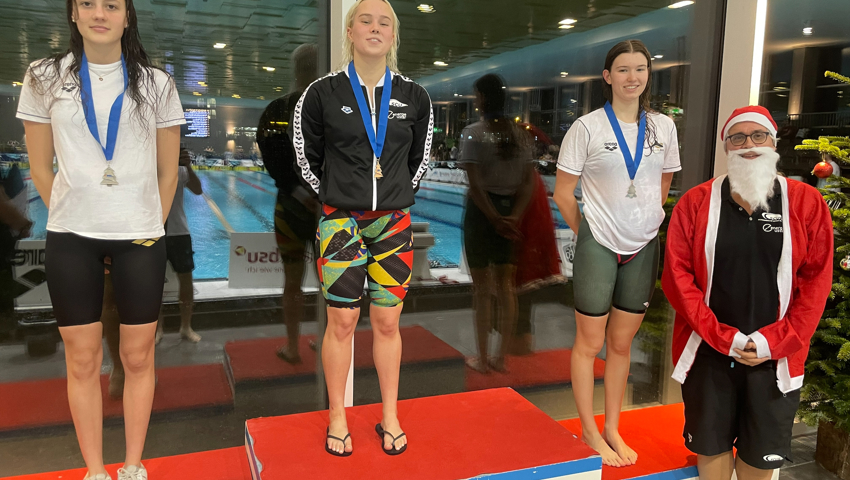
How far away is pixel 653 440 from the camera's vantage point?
9.85ft

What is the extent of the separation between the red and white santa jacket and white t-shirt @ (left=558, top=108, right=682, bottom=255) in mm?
229

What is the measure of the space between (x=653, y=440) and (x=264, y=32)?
115 inches

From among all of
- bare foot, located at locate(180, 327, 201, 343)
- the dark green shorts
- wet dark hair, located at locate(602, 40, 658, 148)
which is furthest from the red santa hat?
bare foot, located at locate(180, 327, 201, 343)

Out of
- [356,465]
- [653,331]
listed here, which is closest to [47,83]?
[356,465]

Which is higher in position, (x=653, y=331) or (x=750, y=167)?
(x=750, y=167)

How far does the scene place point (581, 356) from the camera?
2.73 metres

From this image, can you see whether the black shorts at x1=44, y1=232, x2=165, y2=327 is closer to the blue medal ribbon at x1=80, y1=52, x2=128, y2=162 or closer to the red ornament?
the blue medal ribbon at x1=80, y1=52, x2=128, y2=162

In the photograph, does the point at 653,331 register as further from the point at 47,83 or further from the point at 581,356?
the point at 47,83

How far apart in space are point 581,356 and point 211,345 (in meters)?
2.08

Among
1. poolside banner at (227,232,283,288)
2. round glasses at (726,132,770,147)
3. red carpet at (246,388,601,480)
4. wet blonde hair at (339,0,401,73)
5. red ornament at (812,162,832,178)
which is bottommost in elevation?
red carpet at (246,388,601,480)

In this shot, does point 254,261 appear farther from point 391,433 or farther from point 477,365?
point 477,365

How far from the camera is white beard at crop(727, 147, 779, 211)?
7.33ft

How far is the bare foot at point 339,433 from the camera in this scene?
7.78 feet

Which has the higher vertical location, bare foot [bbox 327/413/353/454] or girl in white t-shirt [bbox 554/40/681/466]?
girl in white t-shirt [bbox 554/40/681/466]
